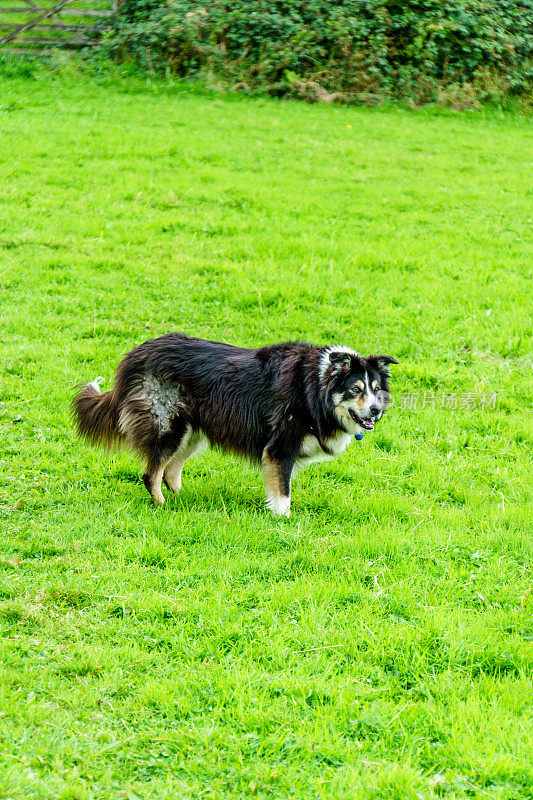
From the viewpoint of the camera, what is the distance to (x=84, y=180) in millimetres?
12734

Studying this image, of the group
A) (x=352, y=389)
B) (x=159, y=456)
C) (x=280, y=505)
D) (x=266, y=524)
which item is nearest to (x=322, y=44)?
(x=352, y=389)

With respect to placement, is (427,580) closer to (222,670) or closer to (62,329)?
(222,670)

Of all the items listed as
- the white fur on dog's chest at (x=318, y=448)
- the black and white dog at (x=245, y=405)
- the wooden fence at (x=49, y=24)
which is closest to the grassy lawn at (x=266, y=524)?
the white fur on dog's chest at (x=318, y=448)

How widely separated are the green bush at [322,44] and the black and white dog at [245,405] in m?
14.7

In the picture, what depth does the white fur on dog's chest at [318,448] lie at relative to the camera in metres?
5.92

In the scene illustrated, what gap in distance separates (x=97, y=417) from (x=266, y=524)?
1.58 metres

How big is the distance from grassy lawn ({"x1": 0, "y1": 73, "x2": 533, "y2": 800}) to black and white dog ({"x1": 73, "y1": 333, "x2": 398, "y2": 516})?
0.42 meters

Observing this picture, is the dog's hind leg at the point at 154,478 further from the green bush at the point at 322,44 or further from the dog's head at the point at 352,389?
the green bush at the point at 322,44

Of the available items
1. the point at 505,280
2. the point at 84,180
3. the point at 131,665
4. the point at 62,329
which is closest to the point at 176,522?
the point at 131,665

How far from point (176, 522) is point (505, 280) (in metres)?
6.59

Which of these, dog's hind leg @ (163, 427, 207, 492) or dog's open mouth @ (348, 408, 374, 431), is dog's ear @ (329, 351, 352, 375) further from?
dog's hind leg @ (163, 427, 207, 492)

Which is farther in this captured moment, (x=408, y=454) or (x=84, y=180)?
(x=84, y=180)

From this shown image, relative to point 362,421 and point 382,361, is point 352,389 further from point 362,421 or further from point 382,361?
point 382,361

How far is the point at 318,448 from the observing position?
5.97m
